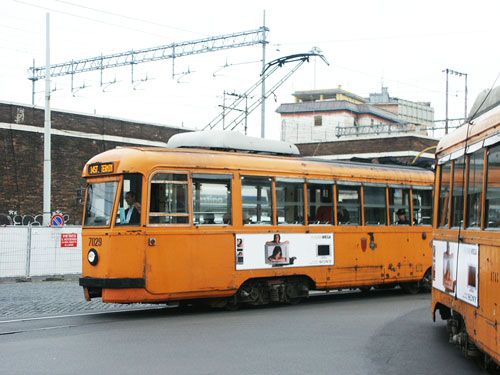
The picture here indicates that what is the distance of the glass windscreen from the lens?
39.6 feet

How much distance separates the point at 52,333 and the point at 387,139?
35.3m

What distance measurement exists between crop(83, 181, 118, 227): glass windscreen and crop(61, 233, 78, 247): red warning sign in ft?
31.9

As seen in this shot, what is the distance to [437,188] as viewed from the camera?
10.0 metres

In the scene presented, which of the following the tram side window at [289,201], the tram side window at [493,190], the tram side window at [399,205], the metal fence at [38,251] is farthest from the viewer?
the metal fence at [38,251]

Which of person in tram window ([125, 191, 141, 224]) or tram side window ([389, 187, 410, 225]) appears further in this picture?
tram side window ([389, 187, 410, 225])

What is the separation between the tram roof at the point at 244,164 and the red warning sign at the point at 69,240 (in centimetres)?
969

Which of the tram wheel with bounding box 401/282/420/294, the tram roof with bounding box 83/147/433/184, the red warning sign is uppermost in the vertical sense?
the tram roof with bounding box 83/147/433/184

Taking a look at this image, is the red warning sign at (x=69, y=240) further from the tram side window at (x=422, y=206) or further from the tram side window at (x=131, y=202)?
the tram side window at (x=422, y=206)

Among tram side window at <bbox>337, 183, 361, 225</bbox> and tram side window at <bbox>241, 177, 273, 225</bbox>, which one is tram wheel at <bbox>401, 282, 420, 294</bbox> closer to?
tram side window at <bbox>337, 183, 361, 225</bbox>

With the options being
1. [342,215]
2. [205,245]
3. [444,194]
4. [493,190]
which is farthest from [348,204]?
[493,190]

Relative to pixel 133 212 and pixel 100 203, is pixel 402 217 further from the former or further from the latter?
pixel 100 203

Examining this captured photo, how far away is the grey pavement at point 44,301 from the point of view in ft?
43.9

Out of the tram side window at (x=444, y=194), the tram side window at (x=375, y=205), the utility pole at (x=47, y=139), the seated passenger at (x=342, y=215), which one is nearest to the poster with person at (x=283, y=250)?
the seated passenger at (x=342, y=215)

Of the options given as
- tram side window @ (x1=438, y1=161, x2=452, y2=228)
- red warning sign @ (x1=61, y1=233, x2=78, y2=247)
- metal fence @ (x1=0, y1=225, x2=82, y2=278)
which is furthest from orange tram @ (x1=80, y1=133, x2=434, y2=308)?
red warning sign @ (x1=61, y1=233, x2=78, y2=247)
